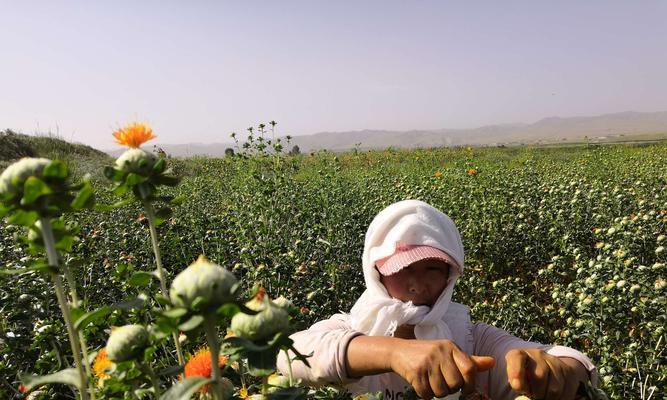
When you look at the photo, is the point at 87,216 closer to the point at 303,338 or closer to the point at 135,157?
the point at 303,338

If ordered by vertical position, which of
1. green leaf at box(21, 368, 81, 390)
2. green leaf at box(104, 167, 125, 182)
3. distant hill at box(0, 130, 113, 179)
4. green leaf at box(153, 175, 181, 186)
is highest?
distant hill at box(0, 130, 113, 179)

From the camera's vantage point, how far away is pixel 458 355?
785 millimetres

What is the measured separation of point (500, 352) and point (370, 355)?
0.57 meters

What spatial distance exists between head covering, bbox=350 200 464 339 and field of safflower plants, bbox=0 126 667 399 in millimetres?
400

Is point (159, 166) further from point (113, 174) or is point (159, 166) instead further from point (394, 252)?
point (394, 252)

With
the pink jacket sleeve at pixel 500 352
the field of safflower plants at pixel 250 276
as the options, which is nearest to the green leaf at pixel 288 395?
the field of safflower plants at pixel 250 276

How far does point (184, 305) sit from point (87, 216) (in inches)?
229

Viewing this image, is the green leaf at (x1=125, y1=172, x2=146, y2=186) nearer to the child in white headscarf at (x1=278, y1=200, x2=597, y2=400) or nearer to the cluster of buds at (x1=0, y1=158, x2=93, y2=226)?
the cluster of buds at (x1=0, y1=158, x2=93, y2=226)

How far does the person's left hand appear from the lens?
86 centimetres

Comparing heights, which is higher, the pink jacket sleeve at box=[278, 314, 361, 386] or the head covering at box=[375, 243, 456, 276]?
the head covering at box=[375, 243, 456, 276]

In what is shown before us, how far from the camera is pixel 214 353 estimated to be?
0.46 meters

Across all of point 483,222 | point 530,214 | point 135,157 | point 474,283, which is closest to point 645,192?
point 530,214

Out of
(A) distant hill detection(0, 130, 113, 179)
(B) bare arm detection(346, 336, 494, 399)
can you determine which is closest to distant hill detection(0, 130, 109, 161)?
(A) distant hill detection(0, 130, 113, 179)

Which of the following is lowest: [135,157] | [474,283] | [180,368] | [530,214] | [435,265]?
[474,283]
